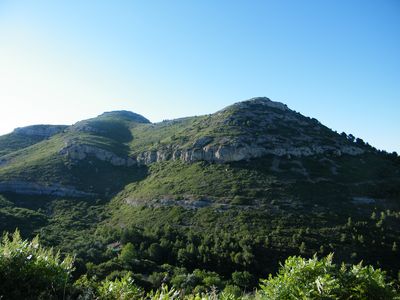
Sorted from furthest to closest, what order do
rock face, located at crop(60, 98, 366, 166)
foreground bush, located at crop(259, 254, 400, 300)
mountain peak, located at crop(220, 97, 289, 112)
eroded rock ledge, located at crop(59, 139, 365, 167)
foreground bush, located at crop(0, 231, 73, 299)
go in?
mountain peak, located at crop(220, 97, 289, 112), rock face, located at crop(60, 98, 366, 166), eroded rock ledge, located at crop(59, 139, 365, 167), foreground bush, located at crop(0, 231, 73, 299), foreground bush, located at crop(259, 254, 400, 300)

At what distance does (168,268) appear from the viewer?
5134 cm

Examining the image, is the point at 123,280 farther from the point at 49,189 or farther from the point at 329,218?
the point at 49,189

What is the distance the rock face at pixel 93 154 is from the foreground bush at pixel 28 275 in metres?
105

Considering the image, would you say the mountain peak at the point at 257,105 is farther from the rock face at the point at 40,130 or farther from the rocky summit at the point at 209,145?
the rock face at the point at 40,130

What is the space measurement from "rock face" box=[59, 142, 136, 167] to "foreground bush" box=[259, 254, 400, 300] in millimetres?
107829

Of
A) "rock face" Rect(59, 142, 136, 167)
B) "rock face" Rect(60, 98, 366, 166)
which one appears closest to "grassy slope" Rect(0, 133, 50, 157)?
"rock face" Rect(59, 142, 136, 167)

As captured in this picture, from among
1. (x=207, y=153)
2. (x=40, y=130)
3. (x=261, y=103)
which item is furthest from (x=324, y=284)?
(x=40, y=130)

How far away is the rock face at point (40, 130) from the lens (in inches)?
6196

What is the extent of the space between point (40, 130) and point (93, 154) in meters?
59.2

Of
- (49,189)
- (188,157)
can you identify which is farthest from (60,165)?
(188,157)

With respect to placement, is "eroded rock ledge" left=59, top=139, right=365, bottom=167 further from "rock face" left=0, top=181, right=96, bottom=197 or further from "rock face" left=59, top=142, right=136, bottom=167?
"rock face" left=0, top=181, right=96, bottom=197

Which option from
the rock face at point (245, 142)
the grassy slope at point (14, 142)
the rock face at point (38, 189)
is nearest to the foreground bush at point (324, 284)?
the rock face at point (245, 142)

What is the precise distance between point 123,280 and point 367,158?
11144 cm

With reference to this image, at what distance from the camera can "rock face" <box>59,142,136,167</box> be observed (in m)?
114
